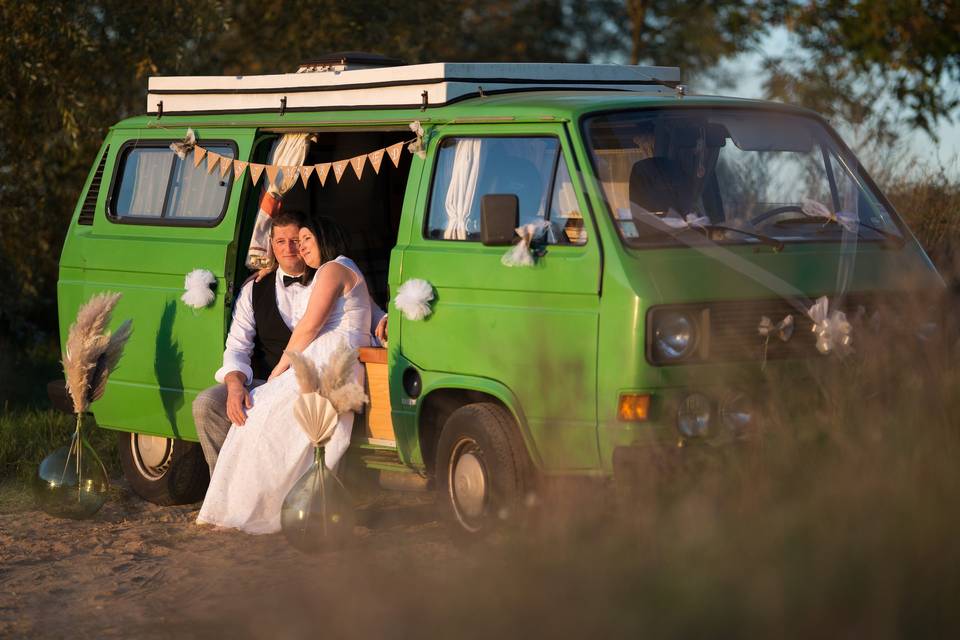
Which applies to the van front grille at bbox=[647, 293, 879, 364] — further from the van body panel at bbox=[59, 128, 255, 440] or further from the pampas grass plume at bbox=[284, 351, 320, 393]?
the van body panel at bbox=[59, 128, 255, 440]

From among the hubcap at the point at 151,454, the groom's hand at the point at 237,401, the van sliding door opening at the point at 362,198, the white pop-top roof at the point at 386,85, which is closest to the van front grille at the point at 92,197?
the white pop-top roof at the point at 386,85

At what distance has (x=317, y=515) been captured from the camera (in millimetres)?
7430

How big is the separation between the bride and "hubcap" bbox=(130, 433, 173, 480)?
3.69 feet

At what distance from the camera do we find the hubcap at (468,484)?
284 inches

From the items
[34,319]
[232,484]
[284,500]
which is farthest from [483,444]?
[34,319]

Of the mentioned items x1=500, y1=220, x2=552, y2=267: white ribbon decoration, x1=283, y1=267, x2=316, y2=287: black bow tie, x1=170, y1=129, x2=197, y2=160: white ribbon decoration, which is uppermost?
x1=170, y1=129, x2=197, y2=160: white ribbon decoration

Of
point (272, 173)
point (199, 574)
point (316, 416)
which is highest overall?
point (272, 173)

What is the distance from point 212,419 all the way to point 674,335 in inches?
119

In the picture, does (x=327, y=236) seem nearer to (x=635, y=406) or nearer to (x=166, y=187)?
(x=166, y=187)

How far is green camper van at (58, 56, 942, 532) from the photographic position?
658 centimetres

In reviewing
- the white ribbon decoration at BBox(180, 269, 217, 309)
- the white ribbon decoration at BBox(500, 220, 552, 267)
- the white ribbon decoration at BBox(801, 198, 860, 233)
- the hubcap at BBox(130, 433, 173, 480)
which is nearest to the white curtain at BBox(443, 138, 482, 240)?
the white ribbon decoration at BBox(500, 220, 552, 267)

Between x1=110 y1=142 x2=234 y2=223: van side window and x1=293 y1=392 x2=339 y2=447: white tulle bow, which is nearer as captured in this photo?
x1=293 y1=392 x2=339 y2=447: white tulle bow

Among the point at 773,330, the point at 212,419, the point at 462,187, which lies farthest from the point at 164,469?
the point at 773,330

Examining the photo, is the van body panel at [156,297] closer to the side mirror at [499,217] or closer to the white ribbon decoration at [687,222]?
the side mirror at [499,217]
